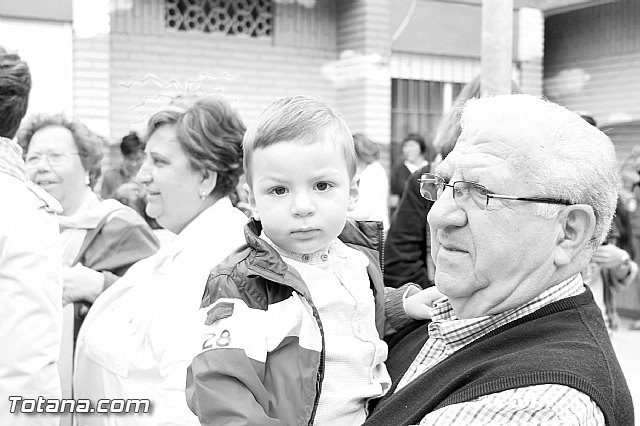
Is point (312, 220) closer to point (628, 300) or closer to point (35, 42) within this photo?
point (35, 42)

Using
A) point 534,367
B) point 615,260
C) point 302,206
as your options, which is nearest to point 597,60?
point 615,260

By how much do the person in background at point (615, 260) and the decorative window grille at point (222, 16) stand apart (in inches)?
199

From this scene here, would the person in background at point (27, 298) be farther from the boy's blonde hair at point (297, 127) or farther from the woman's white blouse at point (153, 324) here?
the boy's blonde hair at point (297, 127)

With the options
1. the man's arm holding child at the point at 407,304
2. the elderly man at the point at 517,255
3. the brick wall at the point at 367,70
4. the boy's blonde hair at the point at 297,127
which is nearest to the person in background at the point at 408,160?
the brick wall at the point at 367,70

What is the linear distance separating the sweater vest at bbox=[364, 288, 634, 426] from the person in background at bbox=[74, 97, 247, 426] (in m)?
0.87

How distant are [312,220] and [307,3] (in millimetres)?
8483

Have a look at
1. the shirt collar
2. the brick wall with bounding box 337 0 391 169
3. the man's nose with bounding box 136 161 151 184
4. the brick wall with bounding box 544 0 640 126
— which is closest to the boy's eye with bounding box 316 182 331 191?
the shirt collar

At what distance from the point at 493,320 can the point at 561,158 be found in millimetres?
383

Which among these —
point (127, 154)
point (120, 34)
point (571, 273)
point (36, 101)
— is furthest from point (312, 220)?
point (120, 34)

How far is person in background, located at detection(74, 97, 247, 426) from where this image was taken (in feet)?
8.41

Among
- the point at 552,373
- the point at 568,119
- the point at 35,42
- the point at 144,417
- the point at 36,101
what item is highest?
the point at 35,42

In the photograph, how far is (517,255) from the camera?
171 centimetres

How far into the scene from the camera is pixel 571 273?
1.77 metres

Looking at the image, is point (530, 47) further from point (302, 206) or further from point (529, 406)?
point (529, 406)
